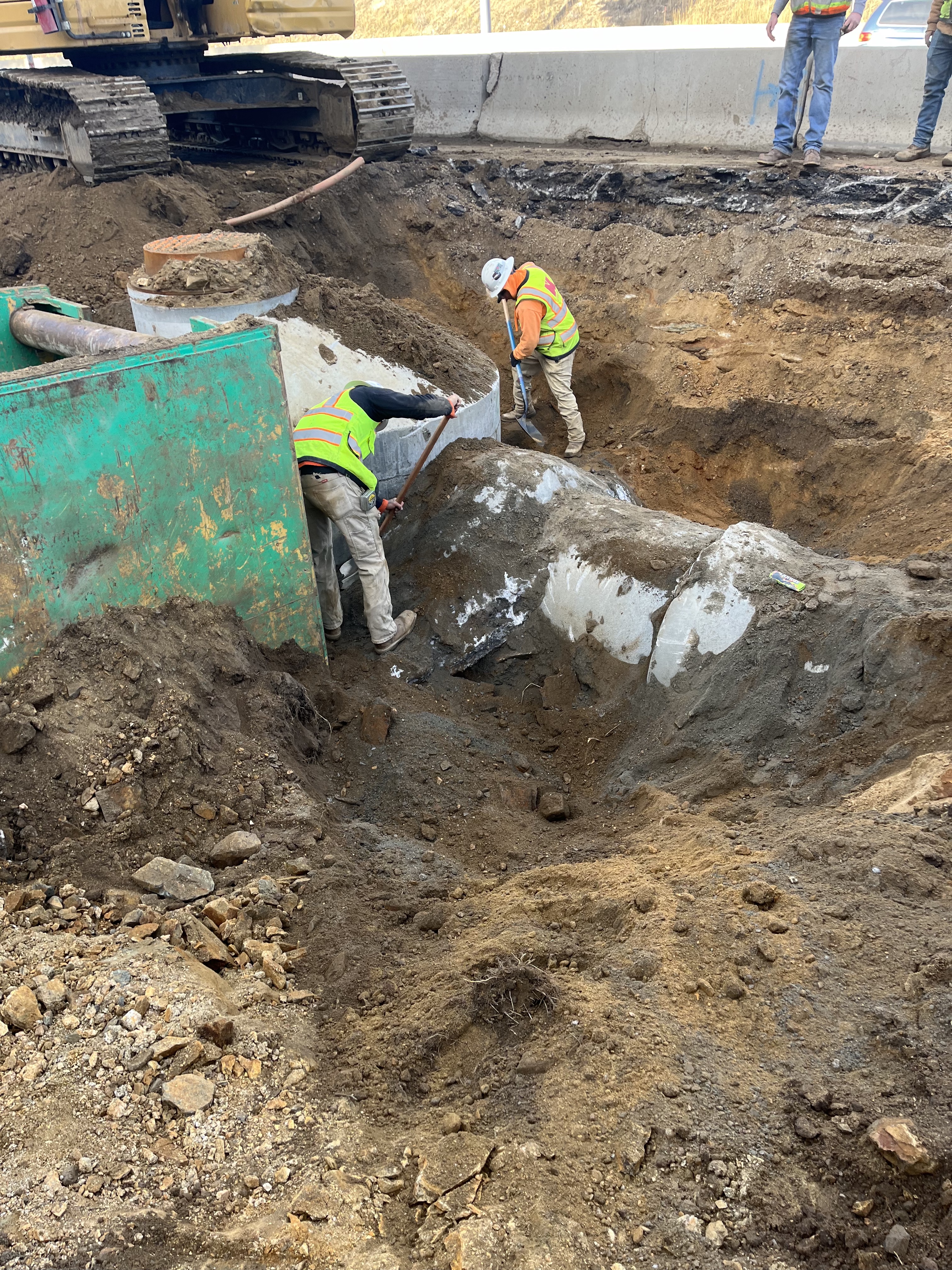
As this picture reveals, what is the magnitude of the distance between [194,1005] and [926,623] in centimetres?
325

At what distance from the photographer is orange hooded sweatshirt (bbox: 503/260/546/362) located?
313 inches

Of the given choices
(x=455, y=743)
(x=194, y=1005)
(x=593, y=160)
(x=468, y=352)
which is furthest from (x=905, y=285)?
(x=194, y=1005)

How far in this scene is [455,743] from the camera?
4.88 metres

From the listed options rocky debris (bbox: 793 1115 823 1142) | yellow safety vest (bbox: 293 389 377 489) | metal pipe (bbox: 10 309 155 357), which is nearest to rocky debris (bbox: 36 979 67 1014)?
rocky debris (bbox: 793 1115 823 1142)

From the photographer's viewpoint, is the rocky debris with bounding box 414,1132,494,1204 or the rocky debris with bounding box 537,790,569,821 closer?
the rocky debris with bounding box 414,1132,494,1204

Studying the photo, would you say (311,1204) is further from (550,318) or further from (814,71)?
(814,71)

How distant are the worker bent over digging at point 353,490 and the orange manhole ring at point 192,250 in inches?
58.0

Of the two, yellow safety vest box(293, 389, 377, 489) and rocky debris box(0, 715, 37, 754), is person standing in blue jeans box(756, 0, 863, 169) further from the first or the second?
rocky debris box(0, 715, 37, 754)

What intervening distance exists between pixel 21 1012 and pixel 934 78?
10.8 m

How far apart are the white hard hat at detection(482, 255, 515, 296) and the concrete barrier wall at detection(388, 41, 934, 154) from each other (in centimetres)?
491

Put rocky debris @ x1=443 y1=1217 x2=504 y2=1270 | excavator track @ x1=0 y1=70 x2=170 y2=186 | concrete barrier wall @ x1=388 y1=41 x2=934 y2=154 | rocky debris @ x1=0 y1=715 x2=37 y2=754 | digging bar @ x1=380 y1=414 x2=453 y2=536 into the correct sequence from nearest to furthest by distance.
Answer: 1. rocky debris @ x1=443 y1=1217 x2=504 y2=1270
2. rocky debris @ x1=0 y1=715 x2=37 y2=754
3. digging bar @ x1=380 y1=414 x2=453 y2=536
4. excavator track @ x1=0 y1=70 x2=170 y2=186
5. concrete barrier wall @ x1=388 y1=41 x2=934 y2=154

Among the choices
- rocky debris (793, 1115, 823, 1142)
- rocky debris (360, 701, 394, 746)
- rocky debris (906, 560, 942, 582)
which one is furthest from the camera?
rocky debris (360, 701, 394, 746)

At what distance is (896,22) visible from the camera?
1120 cm

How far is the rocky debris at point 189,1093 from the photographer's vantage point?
2.30 meters
